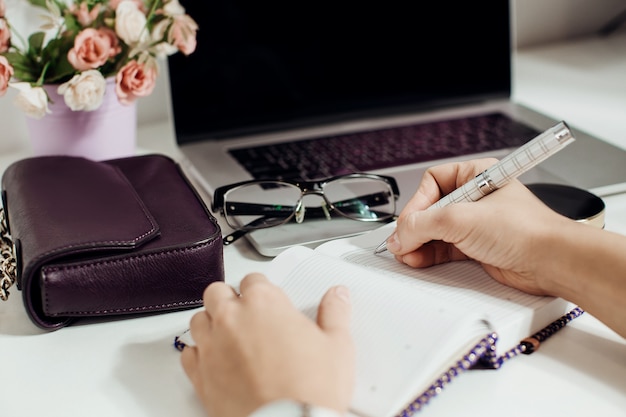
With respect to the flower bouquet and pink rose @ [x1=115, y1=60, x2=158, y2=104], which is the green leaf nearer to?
the flower bouquet

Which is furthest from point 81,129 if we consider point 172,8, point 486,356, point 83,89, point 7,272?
point 486,356

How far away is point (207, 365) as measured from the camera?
21.4 inches

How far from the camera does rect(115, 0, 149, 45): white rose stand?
2.97 ft

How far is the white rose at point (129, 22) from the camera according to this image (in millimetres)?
907

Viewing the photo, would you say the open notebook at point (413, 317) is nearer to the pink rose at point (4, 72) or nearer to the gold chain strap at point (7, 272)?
the gold chain strap at point (7, 272)

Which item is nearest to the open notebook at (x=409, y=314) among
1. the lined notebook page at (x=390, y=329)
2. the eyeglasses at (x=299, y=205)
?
the lined notebook page at (x=390, y=329)

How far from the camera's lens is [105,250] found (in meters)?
0.64

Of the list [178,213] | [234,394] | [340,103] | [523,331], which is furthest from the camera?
[340,103]

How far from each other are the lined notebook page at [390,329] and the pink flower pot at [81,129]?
1.43 feet

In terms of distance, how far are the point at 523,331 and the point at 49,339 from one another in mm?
412

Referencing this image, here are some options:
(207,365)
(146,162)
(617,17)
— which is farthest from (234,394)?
(617,17)

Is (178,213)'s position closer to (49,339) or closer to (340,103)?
(49,339)

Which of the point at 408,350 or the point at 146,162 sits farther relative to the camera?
the point at 146,162

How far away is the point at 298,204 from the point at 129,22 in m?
0.32
